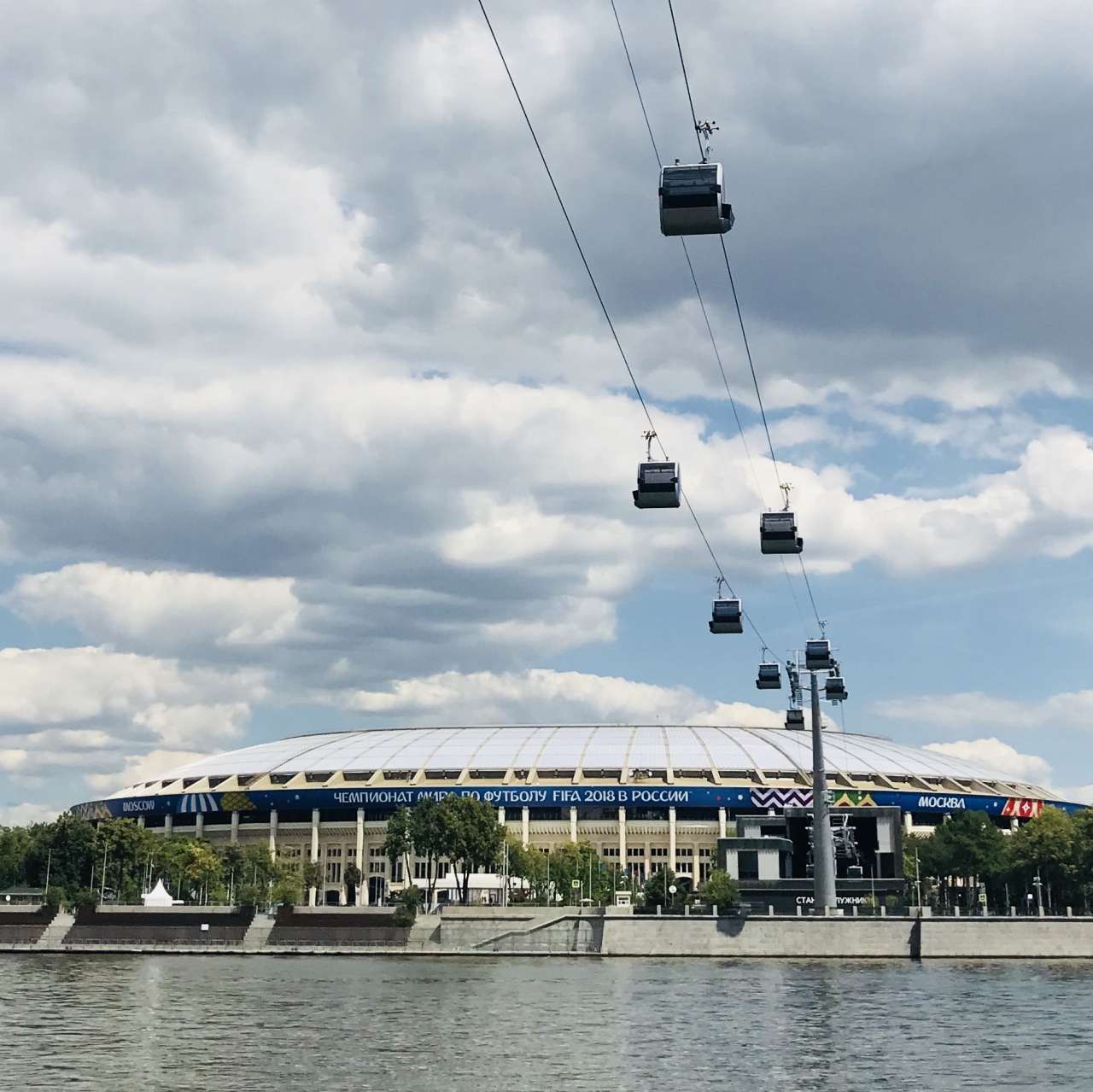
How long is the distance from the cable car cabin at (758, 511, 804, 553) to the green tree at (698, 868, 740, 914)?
211 feet

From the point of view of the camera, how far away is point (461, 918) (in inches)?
4796

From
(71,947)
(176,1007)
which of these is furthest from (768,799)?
(176,1007)

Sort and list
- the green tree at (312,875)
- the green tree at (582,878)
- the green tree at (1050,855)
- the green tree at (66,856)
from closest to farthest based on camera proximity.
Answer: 1. the green tree at (1050,855)
2. the green tree at (66,856)
3. the green tree at (582,878)
4. the green tree at (312,875)

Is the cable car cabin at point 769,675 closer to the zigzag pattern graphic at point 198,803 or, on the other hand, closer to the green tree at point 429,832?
the green tree at point 429,832

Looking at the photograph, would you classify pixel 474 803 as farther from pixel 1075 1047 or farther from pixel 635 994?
pixel 1075 1047

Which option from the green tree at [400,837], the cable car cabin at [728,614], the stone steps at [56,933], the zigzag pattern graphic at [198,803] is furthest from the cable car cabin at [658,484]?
the zigzag pattern graphic at [198,803]

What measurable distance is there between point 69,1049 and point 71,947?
80.1 metres

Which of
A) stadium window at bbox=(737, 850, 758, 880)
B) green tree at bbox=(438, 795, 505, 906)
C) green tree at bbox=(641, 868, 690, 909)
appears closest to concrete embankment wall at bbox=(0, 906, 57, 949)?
green tree at bbox=(438, 795, 505, 906)

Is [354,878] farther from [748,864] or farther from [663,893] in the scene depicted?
[748,864]

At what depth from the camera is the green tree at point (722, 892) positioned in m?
121

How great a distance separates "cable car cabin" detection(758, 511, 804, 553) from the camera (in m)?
62.0

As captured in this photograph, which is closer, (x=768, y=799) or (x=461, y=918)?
(x=461, y=918)

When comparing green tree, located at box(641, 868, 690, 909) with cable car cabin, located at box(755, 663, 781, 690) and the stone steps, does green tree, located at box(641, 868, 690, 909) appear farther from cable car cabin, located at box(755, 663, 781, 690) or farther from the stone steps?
the stone steps

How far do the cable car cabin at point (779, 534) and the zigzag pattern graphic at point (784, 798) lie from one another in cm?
9869
